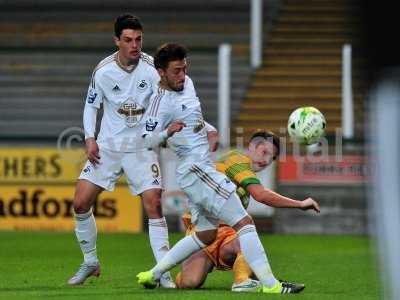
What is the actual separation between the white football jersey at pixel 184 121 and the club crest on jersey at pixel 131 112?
0.84 meters

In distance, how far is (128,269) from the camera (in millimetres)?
9547

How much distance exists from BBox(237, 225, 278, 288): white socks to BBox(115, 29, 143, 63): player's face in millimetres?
1699

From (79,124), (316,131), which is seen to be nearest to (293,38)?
(79,124)

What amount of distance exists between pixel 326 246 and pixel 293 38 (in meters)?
8.26

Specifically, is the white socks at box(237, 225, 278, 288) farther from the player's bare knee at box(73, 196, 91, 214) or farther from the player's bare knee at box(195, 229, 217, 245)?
the player's bare knee at box(73, 196, 91, 214)

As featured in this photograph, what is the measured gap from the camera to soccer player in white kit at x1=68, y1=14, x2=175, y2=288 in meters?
7.70

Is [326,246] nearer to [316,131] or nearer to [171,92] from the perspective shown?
[316,131]

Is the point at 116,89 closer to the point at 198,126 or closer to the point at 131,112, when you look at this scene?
the point at 131,112

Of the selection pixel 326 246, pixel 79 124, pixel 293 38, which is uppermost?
pixel 293 38

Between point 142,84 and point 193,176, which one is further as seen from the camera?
point 142,84

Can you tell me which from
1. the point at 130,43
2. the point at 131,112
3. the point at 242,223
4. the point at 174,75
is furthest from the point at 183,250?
the point at 130,43

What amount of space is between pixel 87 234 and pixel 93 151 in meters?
0.57

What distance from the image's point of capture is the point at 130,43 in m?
7.66

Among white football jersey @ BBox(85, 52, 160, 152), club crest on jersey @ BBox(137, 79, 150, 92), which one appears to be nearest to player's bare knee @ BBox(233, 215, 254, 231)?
white football jersey @ BBox(85, 52, 160, 152)
